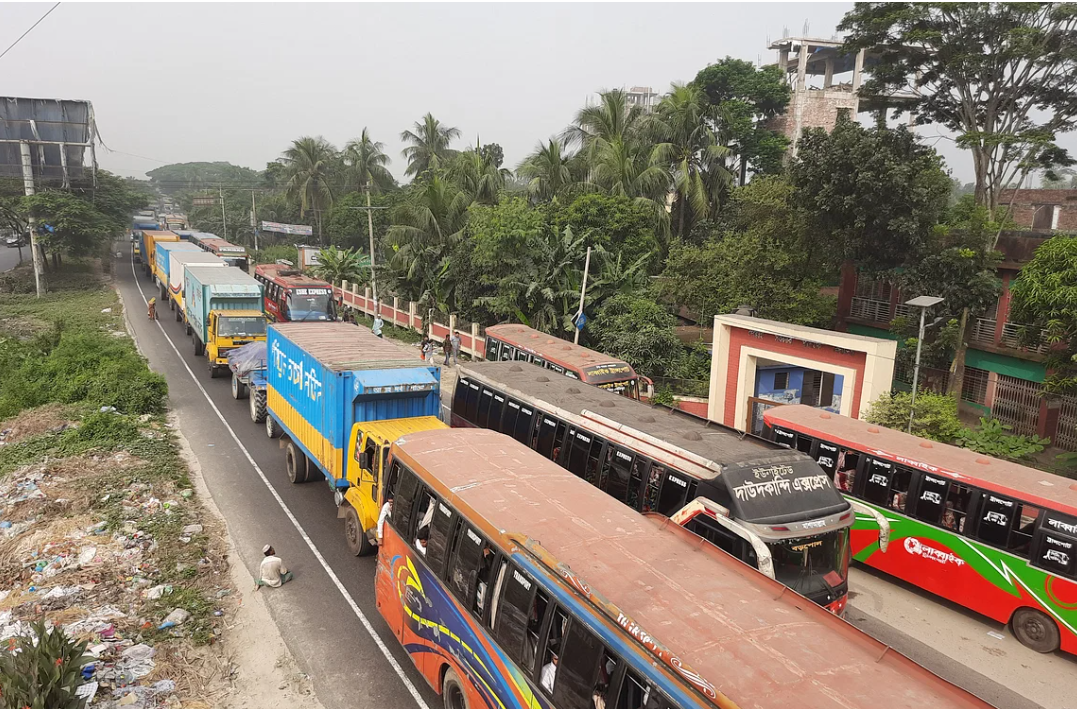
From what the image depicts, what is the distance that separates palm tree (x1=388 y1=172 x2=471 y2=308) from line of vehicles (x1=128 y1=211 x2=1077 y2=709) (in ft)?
69.3

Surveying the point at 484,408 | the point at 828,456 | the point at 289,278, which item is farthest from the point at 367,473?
the point at 289,278

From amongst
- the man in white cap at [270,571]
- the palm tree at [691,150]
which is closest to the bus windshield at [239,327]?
the man in white cap at [270,571]

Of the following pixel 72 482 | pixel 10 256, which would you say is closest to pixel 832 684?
pixel 72 482

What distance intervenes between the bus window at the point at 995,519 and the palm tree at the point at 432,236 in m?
28.7

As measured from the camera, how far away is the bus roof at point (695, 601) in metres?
4.71

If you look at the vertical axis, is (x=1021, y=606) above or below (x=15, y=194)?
below

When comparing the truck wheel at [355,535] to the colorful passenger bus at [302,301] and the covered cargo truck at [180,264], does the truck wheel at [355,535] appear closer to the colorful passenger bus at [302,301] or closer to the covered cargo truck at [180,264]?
the colorful passenger bus at [302,301]

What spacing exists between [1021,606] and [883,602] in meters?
1.96

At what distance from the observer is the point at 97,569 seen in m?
10.4

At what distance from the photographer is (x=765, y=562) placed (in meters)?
7.72

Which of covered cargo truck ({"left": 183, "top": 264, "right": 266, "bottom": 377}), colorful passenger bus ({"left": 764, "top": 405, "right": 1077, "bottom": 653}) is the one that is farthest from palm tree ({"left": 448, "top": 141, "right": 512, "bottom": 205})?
colorful passenger bus ({"left": 764, "top": 405, "right": 1077, "bottom": 653})

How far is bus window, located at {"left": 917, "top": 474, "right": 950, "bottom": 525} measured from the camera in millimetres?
10805

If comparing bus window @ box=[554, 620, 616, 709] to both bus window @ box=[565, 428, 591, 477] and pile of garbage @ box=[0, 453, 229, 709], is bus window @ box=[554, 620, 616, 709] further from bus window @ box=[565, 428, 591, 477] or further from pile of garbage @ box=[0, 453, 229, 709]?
bus window @ box=[565, 428, 591, 477]

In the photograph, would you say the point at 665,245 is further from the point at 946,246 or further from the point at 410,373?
the point at 410,373
